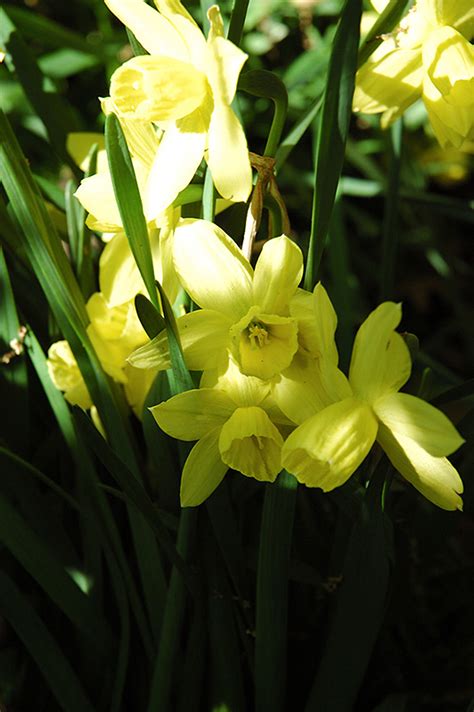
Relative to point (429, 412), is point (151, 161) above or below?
above

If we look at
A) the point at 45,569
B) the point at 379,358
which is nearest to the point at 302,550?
the point at 45,569

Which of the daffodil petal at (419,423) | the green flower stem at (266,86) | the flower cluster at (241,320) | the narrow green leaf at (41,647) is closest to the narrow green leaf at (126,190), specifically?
the flower cluster at (241,320)

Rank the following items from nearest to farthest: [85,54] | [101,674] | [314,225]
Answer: [314,225] < [101,674] < [85,54]

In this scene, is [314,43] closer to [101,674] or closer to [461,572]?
[461,572]

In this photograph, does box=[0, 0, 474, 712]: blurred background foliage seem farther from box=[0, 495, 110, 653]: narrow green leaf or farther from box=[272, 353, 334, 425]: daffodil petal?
box=[272, 353, 334, 425]: daffodil petal

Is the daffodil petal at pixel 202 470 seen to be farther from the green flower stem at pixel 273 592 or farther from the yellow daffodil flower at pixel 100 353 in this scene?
the yellow daffodil flower at pixel 100 353

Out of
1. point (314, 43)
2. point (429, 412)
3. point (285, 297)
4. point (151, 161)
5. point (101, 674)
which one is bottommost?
point (101, 674)

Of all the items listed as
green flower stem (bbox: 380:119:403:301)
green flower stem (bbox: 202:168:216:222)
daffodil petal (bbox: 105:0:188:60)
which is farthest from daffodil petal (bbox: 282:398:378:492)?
green flower stem (bbox: 380:119:403:301)

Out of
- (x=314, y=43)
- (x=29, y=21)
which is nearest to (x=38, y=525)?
(x=29, y=21)
